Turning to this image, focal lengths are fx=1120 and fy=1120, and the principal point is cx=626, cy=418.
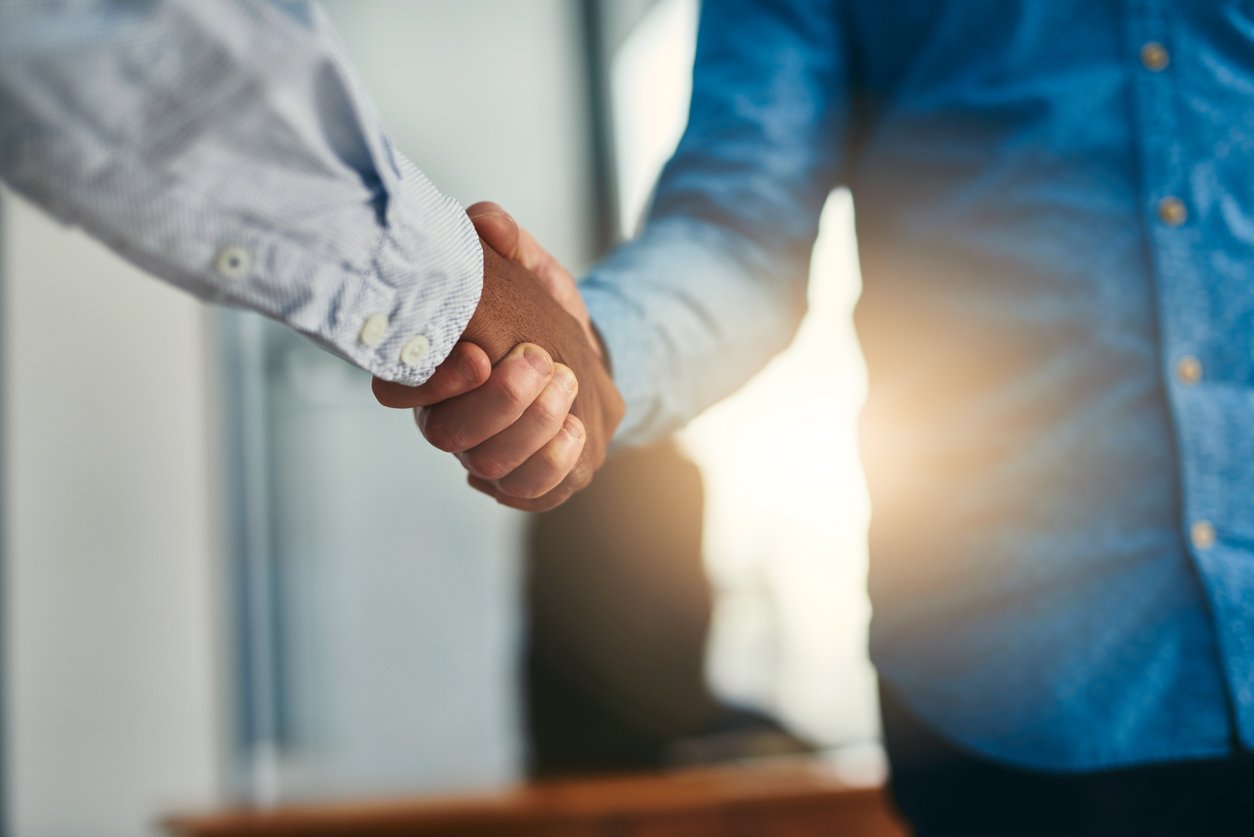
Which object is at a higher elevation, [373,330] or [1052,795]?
[373,330]

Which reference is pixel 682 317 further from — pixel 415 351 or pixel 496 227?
pixel 415 351

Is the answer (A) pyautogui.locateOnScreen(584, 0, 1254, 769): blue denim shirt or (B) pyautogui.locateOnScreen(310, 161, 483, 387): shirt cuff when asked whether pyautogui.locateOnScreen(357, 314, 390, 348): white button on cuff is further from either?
(A) pyautogui.locateOnScreen(584, 0, 1254, 769): blue denim shirt

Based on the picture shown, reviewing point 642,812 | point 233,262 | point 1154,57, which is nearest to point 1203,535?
point 1154,57

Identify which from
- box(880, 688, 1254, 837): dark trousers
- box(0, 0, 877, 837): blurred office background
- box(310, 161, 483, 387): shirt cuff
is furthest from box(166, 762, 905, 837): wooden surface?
box(310, 161, 483, 387): shirt cuff

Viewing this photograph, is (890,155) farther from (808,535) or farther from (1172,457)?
(808,535)

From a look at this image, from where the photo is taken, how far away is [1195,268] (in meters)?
0.67

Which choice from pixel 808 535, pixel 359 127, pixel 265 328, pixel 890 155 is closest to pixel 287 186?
pixel 359 127

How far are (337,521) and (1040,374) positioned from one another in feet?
10.6

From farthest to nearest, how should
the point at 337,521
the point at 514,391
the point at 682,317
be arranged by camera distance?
the point at 337,521, the point at 682,317, the point at 514,391

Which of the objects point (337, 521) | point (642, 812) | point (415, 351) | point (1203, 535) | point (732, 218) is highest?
point (732, 218)

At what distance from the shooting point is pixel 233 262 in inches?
16.5

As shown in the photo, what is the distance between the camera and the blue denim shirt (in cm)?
66

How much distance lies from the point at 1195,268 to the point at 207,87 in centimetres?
56

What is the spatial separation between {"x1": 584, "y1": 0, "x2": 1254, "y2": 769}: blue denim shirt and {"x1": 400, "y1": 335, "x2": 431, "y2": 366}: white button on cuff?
22cm
